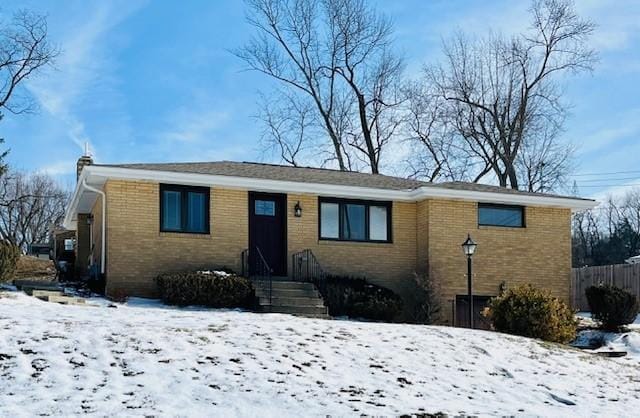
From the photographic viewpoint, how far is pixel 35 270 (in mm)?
29594

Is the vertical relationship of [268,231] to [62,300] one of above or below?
above

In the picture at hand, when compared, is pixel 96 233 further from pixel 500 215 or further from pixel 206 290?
pixel 500 215

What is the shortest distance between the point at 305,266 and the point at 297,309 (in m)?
2.84

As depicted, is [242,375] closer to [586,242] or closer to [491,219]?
[491,219]

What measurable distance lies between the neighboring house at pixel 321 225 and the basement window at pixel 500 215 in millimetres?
33

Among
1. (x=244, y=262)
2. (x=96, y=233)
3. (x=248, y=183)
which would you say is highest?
(x=248, y=183)

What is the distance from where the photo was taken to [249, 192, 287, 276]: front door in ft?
69.1

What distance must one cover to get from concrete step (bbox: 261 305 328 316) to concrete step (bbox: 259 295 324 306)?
6.1 inches

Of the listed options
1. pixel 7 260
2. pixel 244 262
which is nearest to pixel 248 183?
pixel 244 262

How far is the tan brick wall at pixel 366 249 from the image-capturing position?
21.4 m

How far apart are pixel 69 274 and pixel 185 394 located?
17.7 meters

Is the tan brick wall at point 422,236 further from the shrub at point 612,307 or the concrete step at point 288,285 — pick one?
the shrub at point 612,307

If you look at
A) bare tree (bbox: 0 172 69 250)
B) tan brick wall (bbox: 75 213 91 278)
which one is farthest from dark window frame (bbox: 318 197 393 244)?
bare tree (bbox: 0 172 69 250)

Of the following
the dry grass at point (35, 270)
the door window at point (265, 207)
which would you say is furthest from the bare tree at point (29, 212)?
the door window at point (265, 207)
